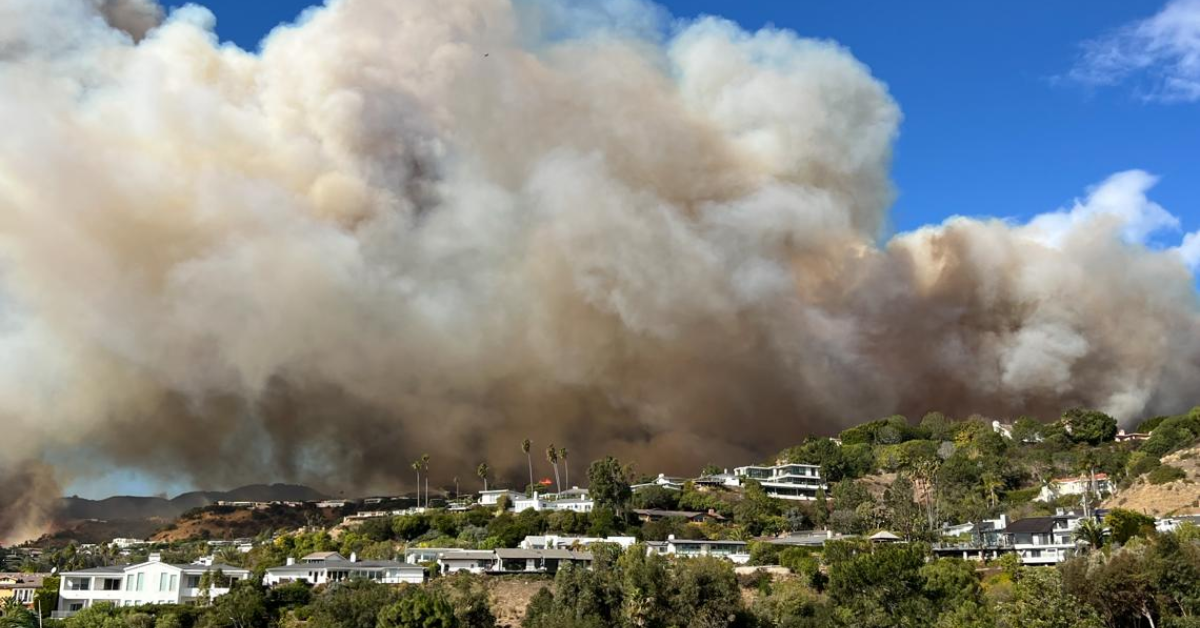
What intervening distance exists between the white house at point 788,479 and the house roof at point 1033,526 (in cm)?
2950

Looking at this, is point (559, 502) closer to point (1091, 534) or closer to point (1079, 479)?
point (1079, 479)

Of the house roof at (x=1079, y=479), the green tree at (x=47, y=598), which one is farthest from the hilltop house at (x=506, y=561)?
the house roof at (x=1079, y=479)

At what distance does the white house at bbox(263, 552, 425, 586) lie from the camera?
70.9 m

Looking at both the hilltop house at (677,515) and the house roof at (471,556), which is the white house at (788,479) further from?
the house roof at (471,556)

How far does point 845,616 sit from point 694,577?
8495 millimetres

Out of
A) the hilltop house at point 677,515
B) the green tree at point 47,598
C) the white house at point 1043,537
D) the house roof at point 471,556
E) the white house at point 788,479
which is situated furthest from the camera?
the white house at point 788,479

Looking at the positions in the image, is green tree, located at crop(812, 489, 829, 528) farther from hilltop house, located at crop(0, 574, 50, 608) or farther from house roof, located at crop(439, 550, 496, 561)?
hilltop house, located at crop(0, 574, 50, 608)

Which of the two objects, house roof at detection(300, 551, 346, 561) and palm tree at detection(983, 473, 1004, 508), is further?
palm tree at detection(983, 473, 1004, 508)

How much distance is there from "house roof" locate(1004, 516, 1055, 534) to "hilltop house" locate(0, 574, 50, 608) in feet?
237

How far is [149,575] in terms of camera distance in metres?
72.3

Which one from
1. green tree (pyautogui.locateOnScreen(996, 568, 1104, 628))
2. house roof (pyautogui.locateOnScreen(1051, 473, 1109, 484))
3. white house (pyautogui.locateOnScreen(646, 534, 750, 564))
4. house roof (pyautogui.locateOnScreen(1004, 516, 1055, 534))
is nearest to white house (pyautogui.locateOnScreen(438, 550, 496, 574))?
white house (pyautogui.locateOnScreen(646, 534, 750, 564))

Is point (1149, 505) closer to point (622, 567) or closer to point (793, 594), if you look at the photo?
point (793, 594)

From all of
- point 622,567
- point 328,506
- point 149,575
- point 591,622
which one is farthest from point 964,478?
point 328,506

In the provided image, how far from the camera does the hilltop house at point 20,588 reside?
259 ft
